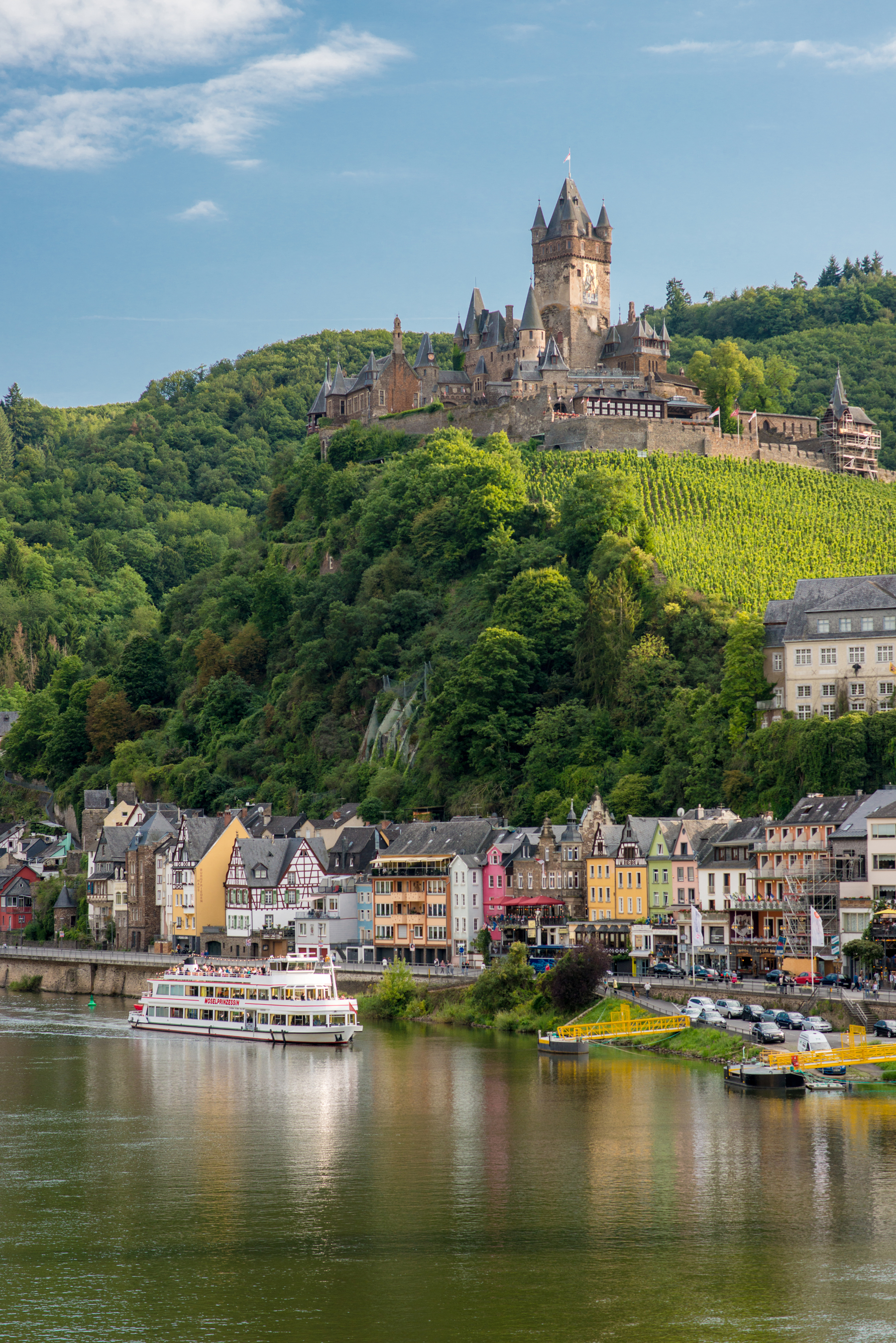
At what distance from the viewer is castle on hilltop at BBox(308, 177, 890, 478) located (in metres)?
121

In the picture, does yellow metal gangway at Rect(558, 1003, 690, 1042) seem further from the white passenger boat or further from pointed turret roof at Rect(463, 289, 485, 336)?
pointed turret roof at Rect(463, 289, 485, 336)

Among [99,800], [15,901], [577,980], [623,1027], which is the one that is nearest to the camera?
[623,1027]

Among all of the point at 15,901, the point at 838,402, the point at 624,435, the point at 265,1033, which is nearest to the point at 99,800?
the point at 15,901

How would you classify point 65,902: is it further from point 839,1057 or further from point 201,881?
point 839,1057

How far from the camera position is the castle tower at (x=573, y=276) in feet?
431

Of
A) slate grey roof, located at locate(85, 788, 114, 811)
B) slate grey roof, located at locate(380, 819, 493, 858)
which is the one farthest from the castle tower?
slate grey roof, located at locate(380, 819, 493, 858)

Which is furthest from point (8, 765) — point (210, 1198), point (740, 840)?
point (210, 1198)

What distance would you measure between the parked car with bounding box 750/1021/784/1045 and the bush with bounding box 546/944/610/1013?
11753mm

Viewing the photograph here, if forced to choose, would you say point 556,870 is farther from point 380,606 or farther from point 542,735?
point 380,606

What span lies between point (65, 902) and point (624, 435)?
154 ft

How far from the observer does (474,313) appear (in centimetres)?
13862


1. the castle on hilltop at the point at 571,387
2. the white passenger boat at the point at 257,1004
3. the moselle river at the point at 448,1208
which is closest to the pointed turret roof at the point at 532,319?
the castle on hilltop at the point at 571,387

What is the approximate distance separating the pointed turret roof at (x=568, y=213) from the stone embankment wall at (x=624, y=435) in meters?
16.5

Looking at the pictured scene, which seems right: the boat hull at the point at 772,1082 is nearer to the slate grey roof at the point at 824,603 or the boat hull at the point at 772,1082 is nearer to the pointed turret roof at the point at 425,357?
the slate grey roof at the point at 824,603
